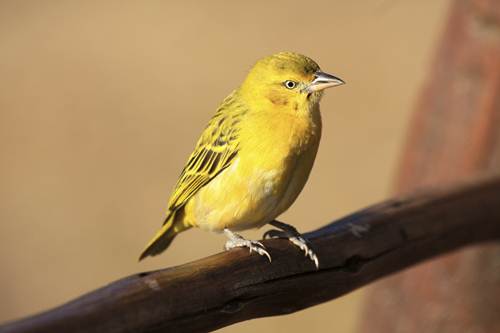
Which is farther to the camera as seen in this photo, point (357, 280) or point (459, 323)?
point (459, 323)

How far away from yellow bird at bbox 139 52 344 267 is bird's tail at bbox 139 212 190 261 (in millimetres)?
110

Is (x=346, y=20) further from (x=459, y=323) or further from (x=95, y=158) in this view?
(x=459, y=323)

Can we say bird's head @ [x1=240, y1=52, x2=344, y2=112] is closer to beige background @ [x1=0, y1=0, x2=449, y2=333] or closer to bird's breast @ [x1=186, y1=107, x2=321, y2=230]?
bird's breast @ [x1=186, y1=107, x2=321, y2=230]

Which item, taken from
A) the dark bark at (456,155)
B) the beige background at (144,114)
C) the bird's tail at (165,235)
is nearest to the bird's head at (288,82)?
the bird's tail at (165,235)

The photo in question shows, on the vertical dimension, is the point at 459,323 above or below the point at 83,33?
below

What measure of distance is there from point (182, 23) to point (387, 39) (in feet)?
7.96

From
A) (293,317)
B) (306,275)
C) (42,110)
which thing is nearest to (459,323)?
(306,275)

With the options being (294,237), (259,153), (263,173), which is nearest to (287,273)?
(294,237)

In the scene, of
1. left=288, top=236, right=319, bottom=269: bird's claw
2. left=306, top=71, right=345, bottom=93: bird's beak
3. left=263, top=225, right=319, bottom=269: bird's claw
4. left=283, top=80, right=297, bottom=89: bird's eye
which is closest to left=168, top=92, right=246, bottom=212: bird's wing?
left=283, top=80, right=297, bottom=89: bird's eye

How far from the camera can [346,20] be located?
11.7 m

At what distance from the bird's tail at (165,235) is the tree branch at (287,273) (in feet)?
3.61

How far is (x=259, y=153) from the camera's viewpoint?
457 cm

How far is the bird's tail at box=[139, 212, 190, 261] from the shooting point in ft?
16.6

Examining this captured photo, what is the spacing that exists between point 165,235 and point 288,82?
3.46 ft
